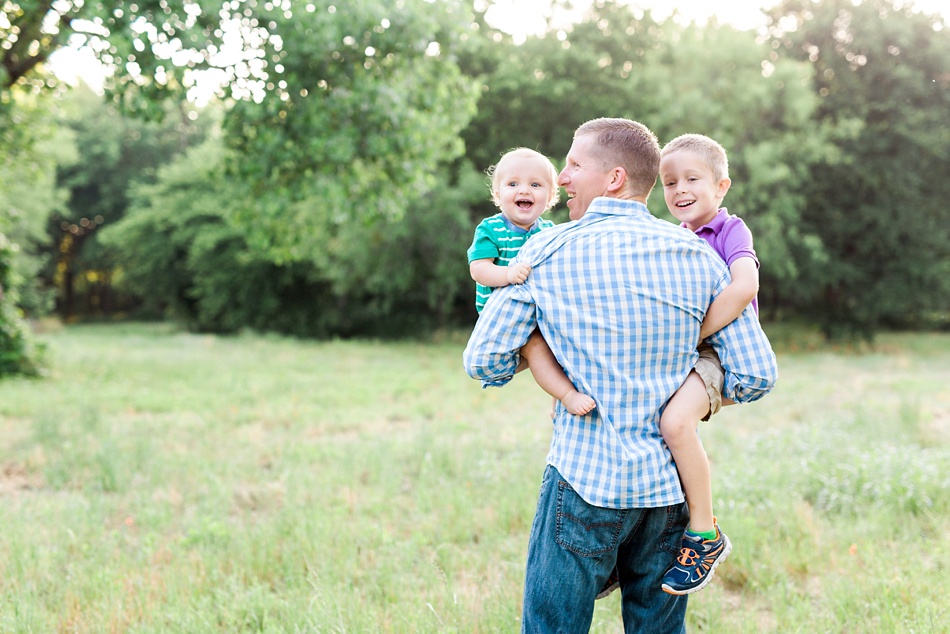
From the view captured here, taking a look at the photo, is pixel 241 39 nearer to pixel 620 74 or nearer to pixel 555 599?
pixel 555 599

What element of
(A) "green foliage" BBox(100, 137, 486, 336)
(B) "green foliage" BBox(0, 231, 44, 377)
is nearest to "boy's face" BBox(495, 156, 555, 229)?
(B) "green foliage" BBox(0, 231, 44, 377)

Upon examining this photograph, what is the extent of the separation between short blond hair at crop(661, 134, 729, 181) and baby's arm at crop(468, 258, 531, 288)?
68 cm

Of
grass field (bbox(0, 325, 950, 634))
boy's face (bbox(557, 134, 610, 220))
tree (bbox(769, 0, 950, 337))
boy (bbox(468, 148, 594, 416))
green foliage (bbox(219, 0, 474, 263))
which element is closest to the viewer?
boy's face (bbox(557, 134, 610, 220))

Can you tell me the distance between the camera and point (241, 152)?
12.2 metres

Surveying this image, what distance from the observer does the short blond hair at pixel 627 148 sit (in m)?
2.24

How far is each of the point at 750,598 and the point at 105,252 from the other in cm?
4555

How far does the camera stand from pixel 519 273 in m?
2.25

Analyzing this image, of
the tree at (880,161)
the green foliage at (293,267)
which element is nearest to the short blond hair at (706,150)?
the green foliage at (293,267)

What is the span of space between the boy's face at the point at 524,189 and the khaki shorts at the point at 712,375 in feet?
2.48

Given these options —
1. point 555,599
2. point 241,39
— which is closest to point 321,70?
point 241,39

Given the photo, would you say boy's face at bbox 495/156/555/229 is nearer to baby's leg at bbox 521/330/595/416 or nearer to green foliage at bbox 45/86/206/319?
baby's leg at bbox 521/330/595/416

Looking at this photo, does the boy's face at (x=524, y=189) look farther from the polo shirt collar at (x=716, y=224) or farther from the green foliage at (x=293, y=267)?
the green foliage at (x=293, y=267)

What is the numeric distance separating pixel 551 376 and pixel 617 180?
62cm

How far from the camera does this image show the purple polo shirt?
2402mm
